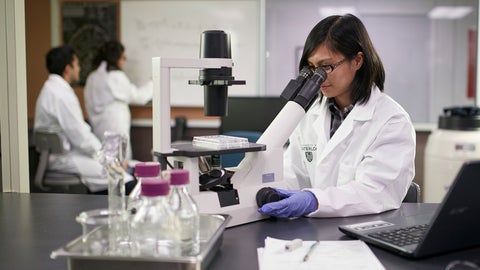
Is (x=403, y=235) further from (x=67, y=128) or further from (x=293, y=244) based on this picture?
(x=67, y=128)

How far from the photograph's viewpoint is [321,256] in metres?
0.96

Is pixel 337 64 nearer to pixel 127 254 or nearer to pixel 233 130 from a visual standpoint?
pixel 127 254

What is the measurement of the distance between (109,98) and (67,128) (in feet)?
1.71

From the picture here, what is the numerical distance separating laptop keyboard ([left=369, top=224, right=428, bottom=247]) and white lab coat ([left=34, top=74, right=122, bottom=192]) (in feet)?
8.72

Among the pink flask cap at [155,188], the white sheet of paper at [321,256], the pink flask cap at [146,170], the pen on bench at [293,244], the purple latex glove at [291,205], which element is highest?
the pink flask cap at [146,170]

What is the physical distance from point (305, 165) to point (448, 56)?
8.54ft

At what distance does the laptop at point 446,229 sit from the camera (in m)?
0.88

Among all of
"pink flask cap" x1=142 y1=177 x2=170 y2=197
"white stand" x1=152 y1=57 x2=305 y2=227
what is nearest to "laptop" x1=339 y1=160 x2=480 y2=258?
"white stand" x1=152 y1=57 x2=305 y2=227

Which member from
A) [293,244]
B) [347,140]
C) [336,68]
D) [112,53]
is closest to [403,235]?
[293,244]

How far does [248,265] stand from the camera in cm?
94

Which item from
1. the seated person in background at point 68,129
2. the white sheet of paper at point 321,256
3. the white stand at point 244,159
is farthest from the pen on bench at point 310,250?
the seated person in background at point 68,129

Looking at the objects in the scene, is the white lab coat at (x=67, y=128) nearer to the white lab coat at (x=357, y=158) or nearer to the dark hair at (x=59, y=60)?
the dark hair at (x=59, y=60)

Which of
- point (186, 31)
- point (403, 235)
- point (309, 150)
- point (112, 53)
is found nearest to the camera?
point (403, 235)

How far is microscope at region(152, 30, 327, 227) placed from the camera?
3.74ft
